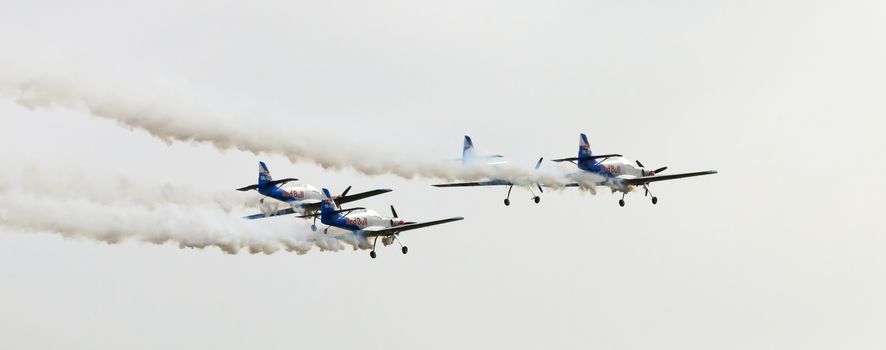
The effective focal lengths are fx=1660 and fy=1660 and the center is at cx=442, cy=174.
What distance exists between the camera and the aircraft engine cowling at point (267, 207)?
289 feet

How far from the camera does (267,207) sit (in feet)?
290

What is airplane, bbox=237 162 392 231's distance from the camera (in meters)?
87.2

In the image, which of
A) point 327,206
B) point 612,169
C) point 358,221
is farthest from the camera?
point 612,169

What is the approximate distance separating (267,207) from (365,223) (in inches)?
235

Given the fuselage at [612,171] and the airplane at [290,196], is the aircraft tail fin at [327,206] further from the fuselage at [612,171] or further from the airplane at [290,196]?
the fuselage at [612,171]

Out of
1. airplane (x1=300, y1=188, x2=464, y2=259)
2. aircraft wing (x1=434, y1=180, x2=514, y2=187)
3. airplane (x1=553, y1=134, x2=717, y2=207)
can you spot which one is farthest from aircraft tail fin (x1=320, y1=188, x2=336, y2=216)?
airplane (x1=553, y1=134, x2=717, y2=207)

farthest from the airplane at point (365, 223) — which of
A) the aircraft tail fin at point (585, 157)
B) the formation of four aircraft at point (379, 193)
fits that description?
the aircraft tail fin at point (585, 157)

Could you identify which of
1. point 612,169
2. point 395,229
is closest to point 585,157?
point 612,169

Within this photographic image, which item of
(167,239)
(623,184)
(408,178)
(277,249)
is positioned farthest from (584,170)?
(167,239)

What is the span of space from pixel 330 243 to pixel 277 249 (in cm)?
283

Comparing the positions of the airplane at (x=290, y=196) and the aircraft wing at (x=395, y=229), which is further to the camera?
the airplane at (x=290, y=196)

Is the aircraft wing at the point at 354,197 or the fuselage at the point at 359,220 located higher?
the aircraft wing at the point at 354,197

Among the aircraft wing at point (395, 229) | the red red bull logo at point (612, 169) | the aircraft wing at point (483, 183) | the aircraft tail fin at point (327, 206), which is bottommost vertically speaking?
the aircraft wing at point (395, 229)

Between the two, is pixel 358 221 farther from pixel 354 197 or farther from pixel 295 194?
pixel 295 194
